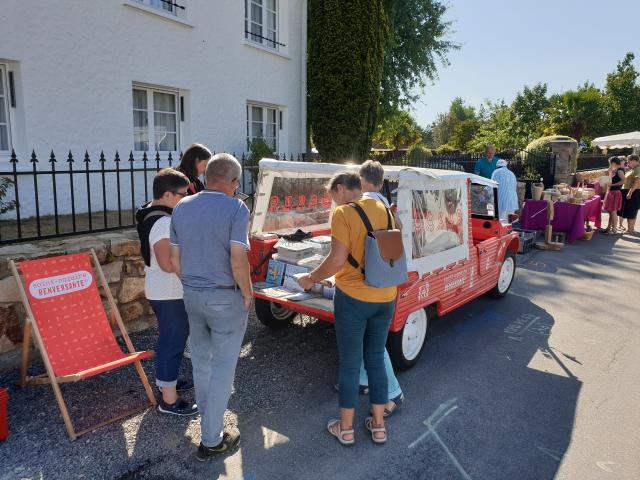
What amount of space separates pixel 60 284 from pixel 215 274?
1.72 metres

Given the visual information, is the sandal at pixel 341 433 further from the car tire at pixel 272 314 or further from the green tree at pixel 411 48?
the green tree at pixel 411 48

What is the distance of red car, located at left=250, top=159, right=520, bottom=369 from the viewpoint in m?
4.17

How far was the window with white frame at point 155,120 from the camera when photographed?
9219 mm

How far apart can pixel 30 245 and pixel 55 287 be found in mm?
1025

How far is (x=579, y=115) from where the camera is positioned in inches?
1478

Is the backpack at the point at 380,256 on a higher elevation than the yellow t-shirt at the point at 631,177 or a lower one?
lower

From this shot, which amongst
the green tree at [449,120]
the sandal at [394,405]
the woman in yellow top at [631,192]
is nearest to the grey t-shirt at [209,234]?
the sandal at [394,405]

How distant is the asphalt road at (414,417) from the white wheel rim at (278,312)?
0.64 feet

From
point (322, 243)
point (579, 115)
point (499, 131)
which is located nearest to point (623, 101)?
point (579, 115)

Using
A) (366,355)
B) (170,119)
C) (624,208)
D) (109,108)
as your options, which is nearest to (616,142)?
(624,208)

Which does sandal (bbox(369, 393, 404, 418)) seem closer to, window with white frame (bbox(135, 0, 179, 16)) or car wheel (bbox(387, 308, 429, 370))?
car wheel (bbox(387, 308, 429, 370))

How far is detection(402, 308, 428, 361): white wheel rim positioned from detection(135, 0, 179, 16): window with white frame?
307 inches

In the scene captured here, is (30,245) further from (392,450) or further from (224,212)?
(392,450)

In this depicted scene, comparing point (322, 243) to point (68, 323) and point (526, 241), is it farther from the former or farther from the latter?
point (526, 241)
